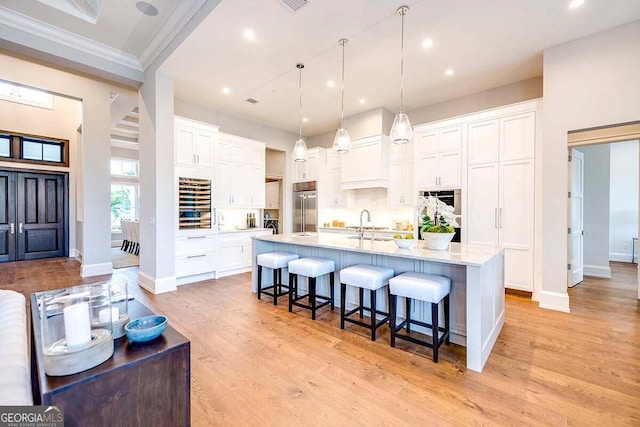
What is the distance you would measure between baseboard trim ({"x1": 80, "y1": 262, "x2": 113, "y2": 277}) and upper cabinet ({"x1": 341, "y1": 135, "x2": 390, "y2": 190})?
524 cm

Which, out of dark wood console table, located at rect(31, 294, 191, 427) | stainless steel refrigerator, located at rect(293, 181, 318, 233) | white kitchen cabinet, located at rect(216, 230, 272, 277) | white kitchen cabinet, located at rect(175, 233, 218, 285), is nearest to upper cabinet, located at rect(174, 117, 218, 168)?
white kitchen cabinet, located at rect(175, 233, 218, 285)

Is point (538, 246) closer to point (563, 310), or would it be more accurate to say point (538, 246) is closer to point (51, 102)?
point (563, 310)

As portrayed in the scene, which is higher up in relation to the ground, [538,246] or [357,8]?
[357,8]

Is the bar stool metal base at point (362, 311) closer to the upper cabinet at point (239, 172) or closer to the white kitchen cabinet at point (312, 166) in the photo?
the upper cabinet at point (239, 172)

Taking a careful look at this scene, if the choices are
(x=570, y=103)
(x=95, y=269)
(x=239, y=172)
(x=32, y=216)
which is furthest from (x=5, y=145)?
(x=570, y=103)

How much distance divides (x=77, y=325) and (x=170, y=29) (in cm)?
382

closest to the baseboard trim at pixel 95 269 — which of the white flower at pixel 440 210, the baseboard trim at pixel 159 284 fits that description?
the baseboard trim at pixel 159 284

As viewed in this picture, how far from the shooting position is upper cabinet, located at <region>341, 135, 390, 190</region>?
18.0 ft

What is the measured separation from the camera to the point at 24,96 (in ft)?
21.3

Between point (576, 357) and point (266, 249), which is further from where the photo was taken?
point (266, 249)

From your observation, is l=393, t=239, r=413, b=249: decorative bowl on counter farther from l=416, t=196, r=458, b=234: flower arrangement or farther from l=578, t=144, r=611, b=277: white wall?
l=578, t=144, r=611, b=277: white wall

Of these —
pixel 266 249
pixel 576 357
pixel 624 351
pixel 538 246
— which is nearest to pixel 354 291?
pixel 266 249

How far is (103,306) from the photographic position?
1216 mm

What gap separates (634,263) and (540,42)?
580cm
